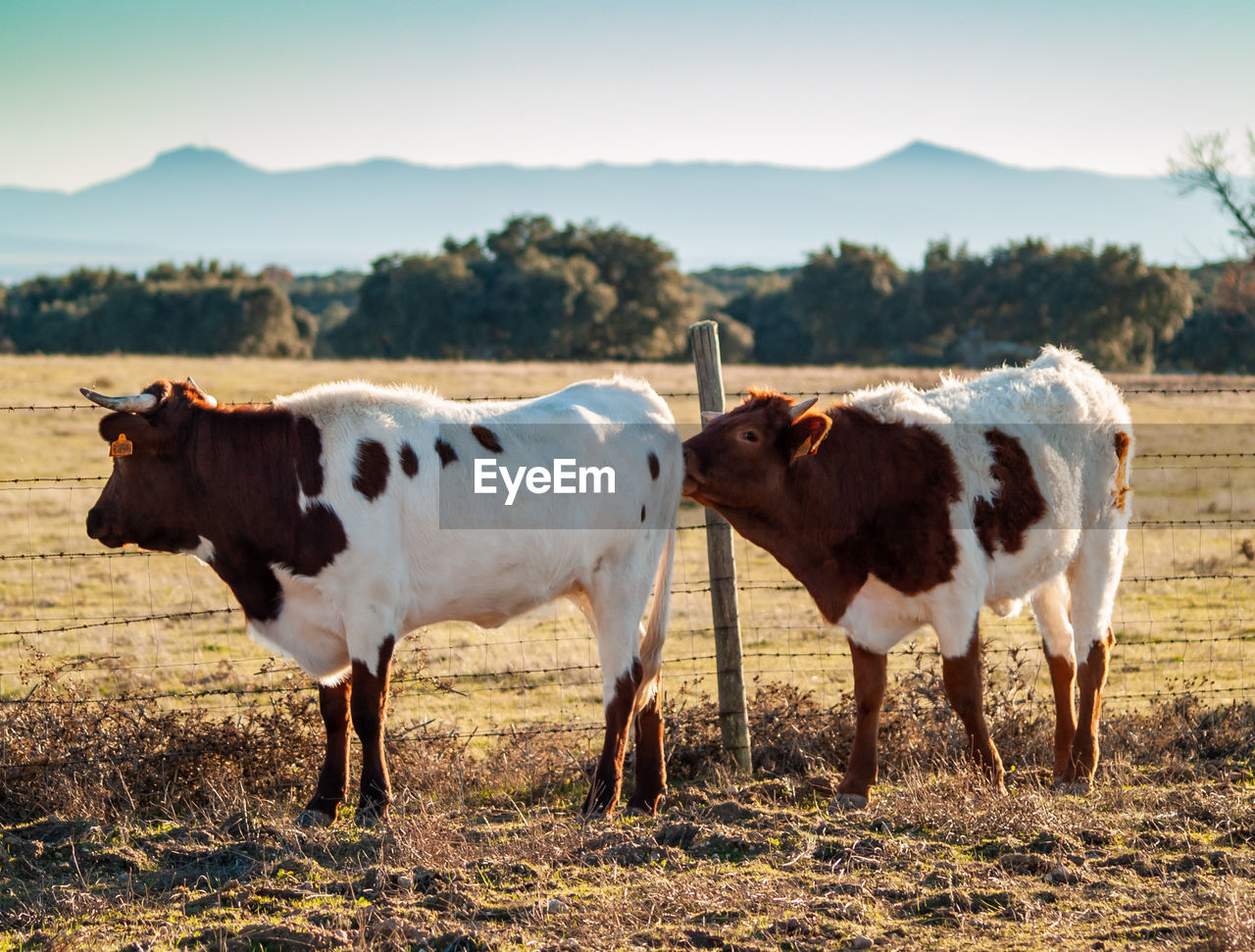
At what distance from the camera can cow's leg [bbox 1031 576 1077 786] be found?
6707mm

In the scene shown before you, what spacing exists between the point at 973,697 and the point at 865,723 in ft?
1.89

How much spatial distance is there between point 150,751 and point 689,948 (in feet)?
11.6

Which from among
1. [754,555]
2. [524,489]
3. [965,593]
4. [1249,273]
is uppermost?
[1249,273]

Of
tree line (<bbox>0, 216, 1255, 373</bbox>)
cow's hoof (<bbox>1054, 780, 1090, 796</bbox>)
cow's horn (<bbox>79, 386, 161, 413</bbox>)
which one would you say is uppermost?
tree line (<bbox>0, 216, 1255, 373</bbox>)

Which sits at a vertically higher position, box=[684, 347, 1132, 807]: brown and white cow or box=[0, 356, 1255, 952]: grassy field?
box=[684, 347, 1132, 807]: brown and white cow

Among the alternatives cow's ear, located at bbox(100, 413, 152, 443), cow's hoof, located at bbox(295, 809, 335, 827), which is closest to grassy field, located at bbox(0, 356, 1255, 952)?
cow's hoof, located at bbox(295, 809, 335, 827)

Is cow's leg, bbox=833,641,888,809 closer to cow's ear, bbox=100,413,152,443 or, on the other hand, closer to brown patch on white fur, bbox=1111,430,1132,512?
brown patch on white fur, bbox=1111,430,1132,512

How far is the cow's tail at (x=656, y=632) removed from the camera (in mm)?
6270

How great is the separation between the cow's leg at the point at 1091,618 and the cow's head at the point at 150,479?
4.90 meters

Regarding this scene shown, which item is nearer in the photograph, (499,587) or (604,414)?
(499,587)

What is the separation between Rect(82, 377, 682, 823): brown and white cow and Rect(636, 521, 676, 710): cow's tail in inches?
4.9

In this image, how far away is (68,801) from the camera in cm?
588

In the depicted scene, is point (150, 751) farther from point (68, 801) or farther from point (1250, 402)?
point (1250, 402)

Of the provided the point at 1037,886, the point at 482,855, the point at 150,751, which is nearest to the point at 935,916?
the point at 1037,886
